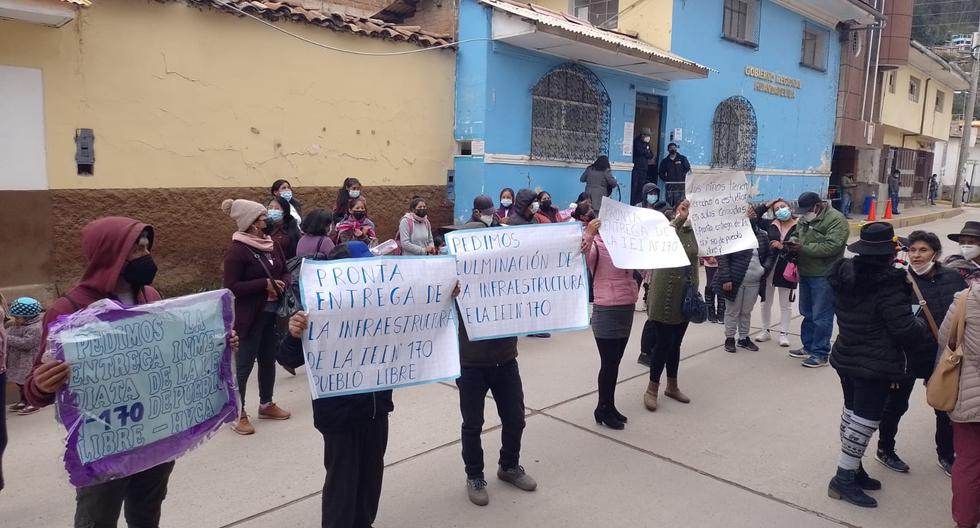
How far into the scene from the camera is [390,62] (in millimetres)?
9891

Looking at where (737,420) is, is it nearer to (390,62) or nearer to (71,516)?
(71,516)

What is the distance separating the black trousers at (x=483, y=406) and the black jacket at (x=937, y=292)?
93.8 inches

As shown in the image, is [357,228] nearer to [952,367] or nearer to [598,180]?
[952,367]

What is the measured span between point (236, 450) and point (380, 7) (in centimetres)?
1105

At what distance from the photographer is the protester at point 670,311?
5152 millimetres

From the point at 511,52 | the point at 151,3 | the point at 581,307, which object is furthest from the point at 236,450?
the point at 511,52

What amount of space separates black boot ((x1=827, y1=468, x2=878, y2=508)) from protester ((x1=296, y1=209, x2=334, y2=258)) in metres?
3.97

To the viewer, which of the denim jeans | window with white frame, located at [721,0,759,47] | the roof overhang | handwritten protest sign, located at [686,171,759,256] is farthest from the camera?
window with white frame, located at [721,0,759,47]

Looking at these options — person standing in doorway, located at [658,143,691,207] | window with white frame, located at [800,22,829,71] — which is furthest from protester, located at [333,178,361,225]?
window with white frame, located at [800,22,829,71]

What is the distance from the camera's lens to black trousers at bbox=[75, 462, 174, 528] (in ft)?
8.48

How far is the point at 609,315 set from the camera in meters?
4.74

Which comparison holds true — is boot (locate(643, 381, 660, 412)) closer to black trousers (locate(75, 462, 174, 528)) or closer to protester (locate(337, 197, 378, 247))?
protester (locate(337, 197, 378, 247))

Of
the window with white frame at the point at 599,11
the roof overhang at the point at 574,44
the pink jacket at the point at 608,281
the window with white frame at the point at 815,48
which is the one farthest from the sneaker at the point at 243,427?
the window with white frame at the point at 815,48

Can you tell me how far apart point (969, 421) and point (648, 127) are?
1227 cm
